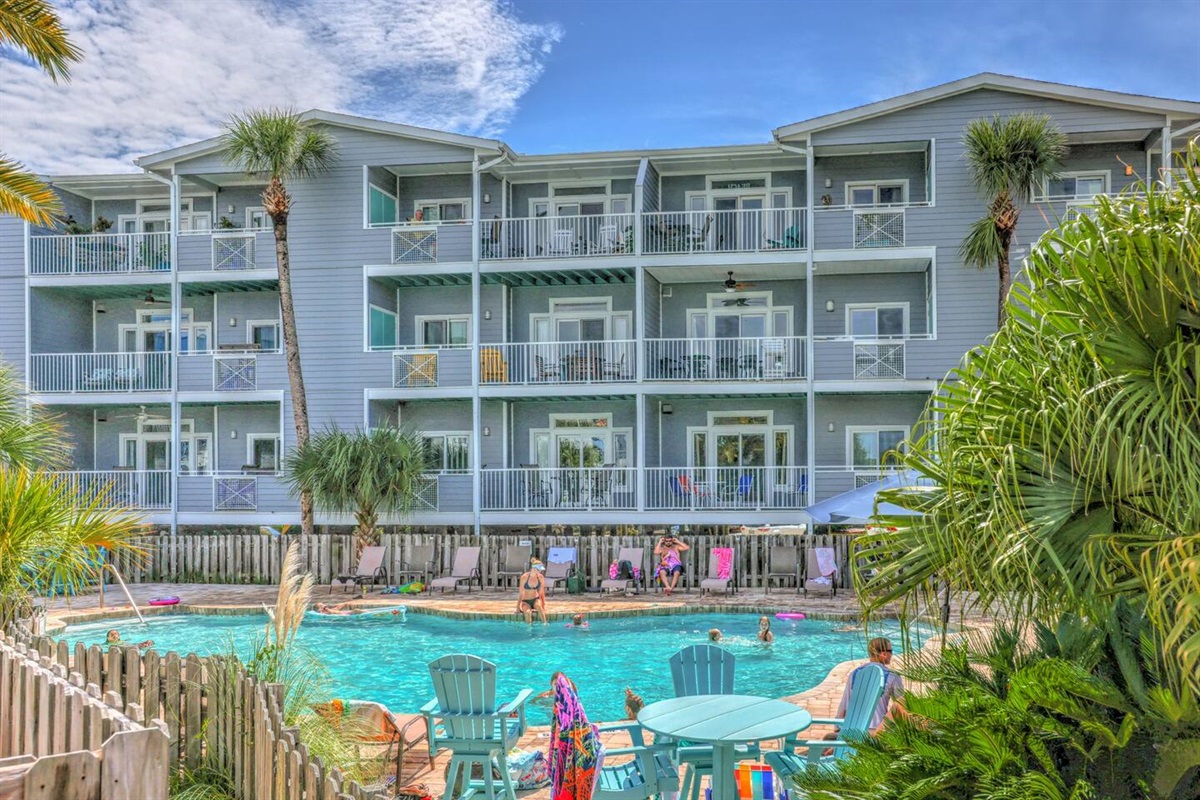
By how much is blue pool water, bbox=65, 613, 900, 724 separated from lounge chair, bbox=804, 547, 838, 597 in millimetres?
2024

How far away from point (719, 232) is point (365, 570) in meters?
11.6

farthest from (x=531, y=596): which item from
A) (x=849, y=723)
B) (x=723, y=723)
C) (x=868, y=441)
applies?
(x=868, y=441)

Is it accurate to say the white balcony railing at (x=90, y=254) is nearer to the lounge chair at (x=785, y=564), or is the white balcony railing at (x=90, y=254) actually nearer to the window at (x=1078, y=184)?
the lounge chair at (x=785, y=564)

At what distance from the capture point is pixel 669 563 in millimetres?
18438

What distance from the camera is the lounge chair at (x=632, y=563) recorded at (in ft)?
59.5

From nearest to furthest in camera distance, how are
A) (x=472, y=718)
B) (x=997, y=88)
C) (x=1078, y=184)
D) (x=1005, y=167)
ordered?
(x=472, y=718), (x=1005, y=167), (x=997, y=88), (x=1078, y=184)

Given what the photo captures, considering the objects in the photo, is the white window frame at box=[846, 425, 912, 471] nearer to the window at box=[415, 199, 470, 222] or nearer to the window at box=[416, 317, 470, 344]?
the window at box=[416, 317, 470, 344]

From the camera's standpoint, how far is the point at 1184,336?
3.36m

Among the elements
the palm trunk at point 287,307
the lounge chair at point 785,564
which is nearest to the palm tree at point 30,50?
the palm trunk at point 287,307

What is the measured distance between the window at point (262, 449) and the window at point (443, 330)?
4.88 meters

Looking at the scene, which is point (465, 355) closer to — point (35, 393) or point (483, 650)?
point (483, 650)

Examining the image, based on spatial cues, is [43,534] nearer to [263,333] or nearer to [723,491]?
[723,491]

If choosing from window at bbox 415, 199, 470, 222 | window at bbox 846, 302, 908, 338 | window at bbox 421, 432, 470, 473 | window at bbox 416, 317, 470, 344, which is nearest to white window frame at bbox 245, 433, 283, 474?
window at bbox 421, 432, 470, 473

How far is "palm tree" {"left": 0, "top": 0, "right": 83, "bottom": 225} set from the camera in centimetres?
1072
